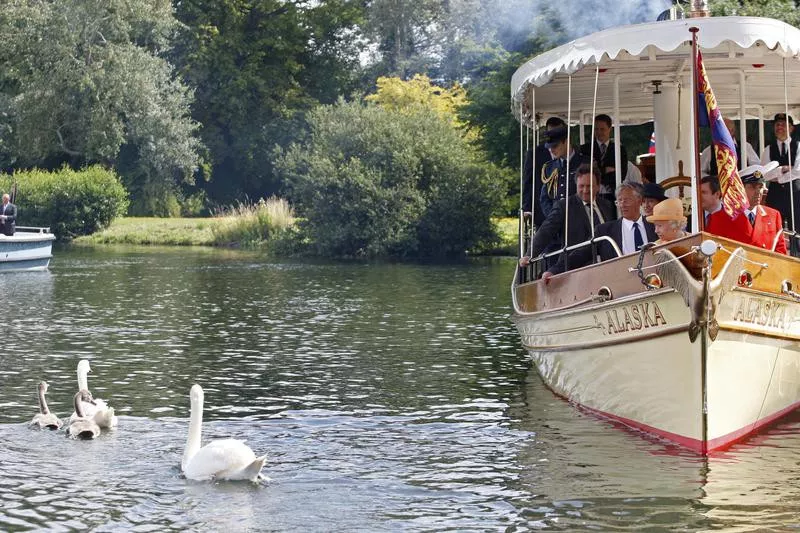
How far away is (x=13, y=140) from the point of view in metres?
64.8

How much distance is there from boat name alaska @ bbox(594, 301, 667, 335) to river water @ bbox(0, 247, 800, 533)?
3.37ft

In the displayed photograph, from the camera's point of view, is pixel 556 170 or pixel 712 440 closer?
pixel 712 440

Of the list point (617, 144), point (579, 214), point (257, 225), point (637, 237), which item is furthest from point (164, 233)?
point (637, 237)

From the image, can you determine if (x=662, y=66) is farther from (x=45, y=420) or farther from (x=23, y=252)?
(x=23, y=252)

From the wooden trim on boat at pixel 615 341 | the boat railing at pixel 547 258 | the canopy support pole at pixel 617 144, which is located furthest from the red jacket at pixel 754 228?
the canopy support pole at pixel 617 144

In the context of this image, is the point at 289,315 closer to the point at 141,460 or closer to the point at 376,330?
the point at 376,330

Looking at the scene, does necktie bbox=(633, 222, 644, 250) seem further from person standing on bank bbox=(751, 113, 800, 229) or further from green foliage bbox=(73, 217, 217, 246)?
green foliage bbox=(73, 217, 217, 246)

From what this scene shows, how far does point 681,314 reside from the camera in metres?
10.4

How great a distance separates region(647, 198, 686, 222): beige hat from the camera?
10922 mm

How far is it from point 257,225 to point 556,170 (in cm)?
3862

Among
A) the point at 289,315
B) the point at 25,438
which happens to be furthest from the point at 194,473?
the point at 289,315

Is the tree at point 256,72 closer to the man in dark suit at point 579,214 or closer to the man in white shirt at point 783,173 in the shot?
the man in white shirt at point 783,173

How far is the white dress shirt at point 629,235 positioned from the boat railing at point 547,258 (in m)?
0.09

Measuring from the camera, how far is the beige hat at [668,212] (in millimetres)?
10922
